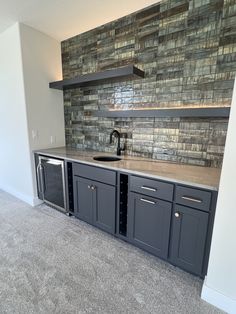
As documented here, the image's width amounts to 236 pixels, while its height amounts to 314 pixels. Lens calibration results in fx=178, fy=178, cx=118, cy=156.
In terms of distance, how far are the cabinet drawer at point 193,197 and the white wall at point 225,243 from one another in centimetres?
12

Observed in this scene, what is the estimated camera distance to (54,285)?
5.00 ft

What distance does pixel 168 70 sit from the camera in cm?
205

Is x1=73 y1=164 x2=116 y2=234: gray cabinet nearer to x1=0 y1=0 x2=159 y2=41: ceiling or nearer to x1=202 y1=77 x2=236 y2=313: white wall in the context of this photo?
x1=202 y1=77 x2=236 y2=313: white wall

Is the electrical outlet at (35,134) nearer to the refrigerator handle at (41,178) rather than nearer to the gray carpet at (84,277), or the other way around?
the refrigerator handle at (41,178)

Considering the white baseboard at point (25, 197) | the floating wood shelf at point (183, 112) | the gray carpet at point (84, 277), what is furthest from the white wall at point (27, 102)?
the floating wood shelf at point (183, 112)

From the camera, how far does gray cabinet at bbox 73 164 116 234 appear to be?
199 centimetres

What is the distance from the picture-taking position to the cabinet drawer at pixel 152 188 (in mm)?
1563

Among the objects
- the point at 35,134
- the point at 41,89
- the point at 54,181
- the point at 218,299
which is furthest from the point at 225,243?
the point at 41,89

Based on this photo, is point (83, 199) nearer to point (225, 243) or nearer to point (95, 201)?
point (95, 201)

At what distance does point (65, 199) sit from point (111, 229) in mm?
828

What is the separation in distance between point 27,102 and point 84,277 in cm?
234

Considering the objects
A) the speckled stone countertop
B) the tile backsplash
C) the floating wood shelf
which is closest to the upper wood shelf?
the tile backsplash

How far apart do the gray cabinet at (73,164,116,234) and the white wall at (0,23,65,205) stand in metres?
1.01

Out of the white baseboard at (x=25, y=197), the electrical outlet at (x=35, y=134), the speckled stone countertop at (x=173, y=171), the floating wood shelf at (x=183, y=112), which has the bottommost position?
the white baseboard at (x=25, y=197)
